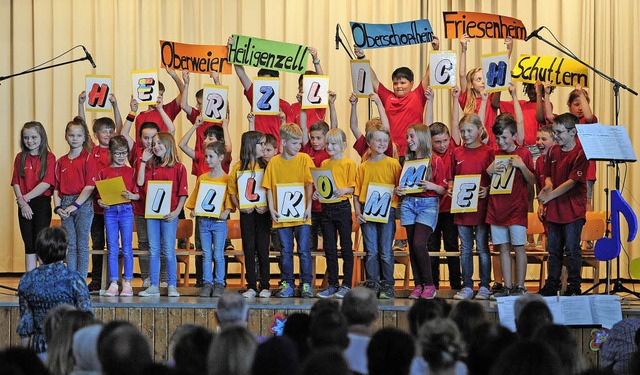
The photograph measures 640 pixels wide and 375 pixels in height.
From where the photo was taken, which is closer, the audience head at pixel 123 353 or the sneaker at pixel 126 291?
the audience head at pixel 123 353

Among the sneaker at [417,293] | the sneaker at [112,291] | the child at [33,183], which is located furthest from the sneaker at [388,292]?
the child at [33,183]

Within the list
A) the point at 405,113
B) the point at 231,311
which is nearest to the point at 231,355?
the point at 231,311

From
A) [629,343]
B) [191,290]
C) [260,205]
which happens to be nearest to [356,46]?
[260,205]

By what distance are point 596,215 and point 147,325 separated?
4.29 metres

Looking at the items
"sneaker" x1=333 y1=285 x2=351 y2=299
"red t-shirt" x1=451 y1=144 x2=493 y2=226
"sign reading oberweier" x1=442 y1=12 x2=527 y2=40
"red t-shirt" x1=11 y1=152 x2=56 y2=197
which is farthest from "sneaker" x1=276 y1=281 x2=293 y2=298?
"sign reading oberweier" x1=442 y1=12 x2=527 y2=40

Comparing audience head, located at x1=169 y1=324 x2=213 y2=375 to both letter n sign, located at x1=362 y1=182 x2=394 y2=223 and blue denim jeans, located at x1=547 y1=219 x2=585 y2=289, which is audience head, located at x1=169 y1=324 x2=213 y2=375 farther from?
blue denim jeans, located at x1=547 y1=219 x2=585 y2=289

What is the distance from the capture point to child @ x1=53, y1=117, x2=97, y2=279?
8.62 metres

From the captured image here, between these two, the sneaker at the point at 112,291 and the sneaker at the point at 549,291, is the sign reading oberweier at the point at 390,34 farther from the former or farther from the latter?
the sneaker at the point at 112,291

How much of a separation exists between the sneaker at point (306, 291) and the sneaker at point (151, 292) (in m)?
1.26

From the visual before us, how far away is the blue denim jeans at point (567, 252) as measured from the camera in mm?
8086

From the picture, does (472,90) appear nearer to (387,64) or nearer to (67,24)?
(387,64)

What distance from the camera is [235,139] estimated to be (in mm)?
12297

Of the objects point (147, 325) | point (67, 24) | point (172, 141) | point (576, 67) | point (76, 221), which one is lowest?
point (147, 325)

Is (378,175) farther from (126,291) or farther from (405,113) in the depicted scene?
(126,291)
